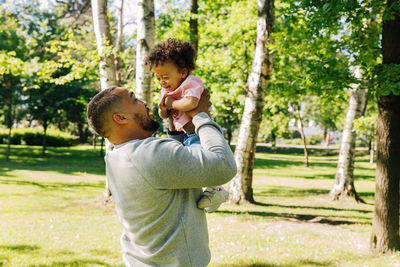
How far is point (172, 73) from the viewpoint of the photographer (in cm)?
206

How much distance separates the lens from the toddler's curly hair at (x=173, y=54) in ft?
6.67

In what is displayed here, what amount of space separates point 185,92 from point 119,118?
432 mm

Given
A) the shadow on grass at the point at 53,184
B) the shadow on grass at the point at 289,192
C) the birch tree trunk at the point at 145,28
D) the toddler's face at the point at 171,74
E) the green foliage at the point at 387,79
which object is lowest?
the shadow on grass at the point at 289,192

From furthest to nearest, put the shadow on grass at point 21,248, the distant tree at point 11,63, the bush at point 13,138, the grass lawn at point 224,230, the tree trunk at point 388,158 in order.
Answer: the bush at point 13,138, the distant tree at point 11,63, the shadow on grass at point 21,248, the grass lawn at point 224,230, the tree trunk at point 388,158

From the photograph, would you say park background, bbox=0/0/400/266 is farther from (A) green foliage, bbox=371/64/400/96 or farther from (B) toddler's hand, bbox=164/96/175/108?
(B) toddler's hand, bbox=164/96/175/108

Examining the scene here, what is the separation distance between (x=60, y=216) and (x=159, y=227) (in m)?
7.87

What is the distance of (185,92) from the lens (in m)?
1.89

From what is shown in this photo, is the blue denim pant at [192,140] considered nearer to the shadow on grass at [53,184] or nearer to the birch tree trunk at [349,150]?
the birch tree trunk at [349,150]

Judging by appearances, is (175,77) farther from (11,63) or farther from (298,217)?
(11,63)

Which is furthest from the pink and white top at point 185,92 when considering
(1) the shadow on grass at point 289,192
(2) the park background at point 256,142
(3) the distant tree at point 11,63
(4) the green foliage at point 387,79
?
(1) the shadow on grass at point 289,192

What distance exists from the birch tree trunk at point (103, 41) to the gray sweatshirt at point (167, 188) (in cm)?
665

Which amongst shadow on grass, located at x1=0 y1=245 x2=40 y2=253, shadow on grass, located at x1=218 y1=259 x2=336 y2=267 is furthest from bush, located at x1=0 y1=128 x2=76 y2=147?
shadow on grass, located at x1=218 y1=259 x2=336 y2=267

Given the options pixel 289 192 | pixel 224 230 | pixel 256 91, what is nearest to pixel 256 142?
pixel 256 91

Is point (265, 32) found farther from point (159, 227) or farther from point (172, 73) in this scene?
point (159, 227)
